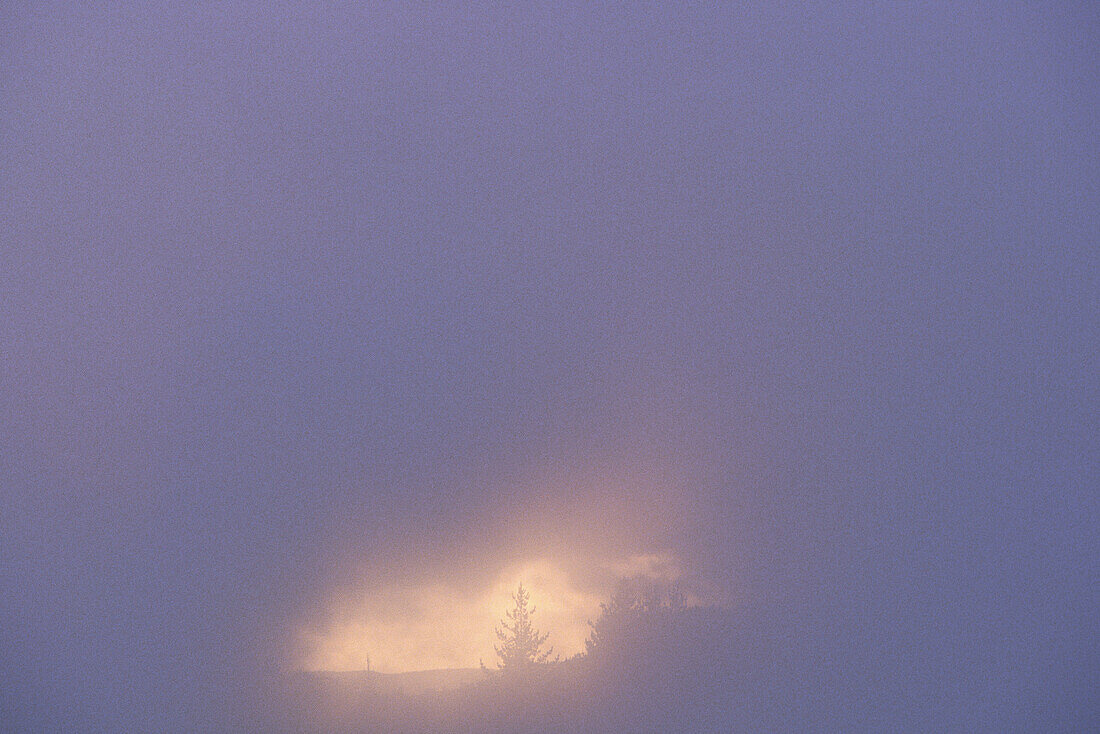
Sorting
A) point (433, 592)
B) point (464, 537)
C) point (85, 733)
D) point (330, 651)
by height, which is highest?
point (464, 537)

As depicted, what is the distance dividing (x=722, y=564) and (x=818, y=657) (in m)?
1.84

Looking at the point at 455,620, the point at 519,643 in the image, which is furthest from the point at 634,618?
the point at 455,620

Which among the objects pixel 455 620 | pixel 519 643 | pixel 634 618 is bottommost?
pixel 519 643

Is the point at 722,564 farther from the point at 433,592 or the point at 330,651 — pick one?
the point at 330,651

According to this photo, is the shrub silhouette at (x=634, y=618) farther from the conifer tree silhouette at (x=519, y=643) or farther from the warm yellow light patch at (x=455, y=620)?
the conifer tree silhouette at (x=519, y=643)

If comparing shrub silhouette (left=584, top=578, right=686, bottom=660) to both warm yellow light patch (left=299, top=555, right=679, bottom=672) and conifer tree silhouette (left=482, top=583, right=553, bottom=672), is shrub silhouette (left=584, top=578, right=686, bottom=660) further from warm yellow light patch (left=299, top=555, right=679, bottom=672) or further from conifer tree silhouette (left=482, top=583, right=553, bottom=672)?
conifer tree silhouette (left=482, top=583, right=553, bottom=672)

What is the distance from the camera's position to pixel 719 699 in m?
8.74

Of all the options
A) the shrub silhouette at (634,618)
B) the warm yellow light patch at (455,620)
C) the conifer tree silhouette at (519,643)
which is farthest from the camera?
the shrub silhouette at (634,618)

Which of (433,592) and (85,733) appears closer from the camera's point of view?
(85,733)

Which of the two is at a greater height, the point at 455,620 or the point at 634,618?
the point at 455,620

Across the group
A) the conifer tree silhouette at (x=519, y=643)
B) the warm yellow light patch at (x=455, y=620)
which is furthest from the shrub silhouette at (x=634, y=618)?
the conifer tree silhouette at (x=519, y=643)

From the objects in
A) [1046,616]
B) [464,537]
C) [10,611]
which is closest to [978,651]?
[1046,616]

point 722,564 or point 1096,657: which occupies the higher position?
point 722,564

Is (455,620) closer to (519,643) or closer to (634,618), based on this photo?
(519,643)
